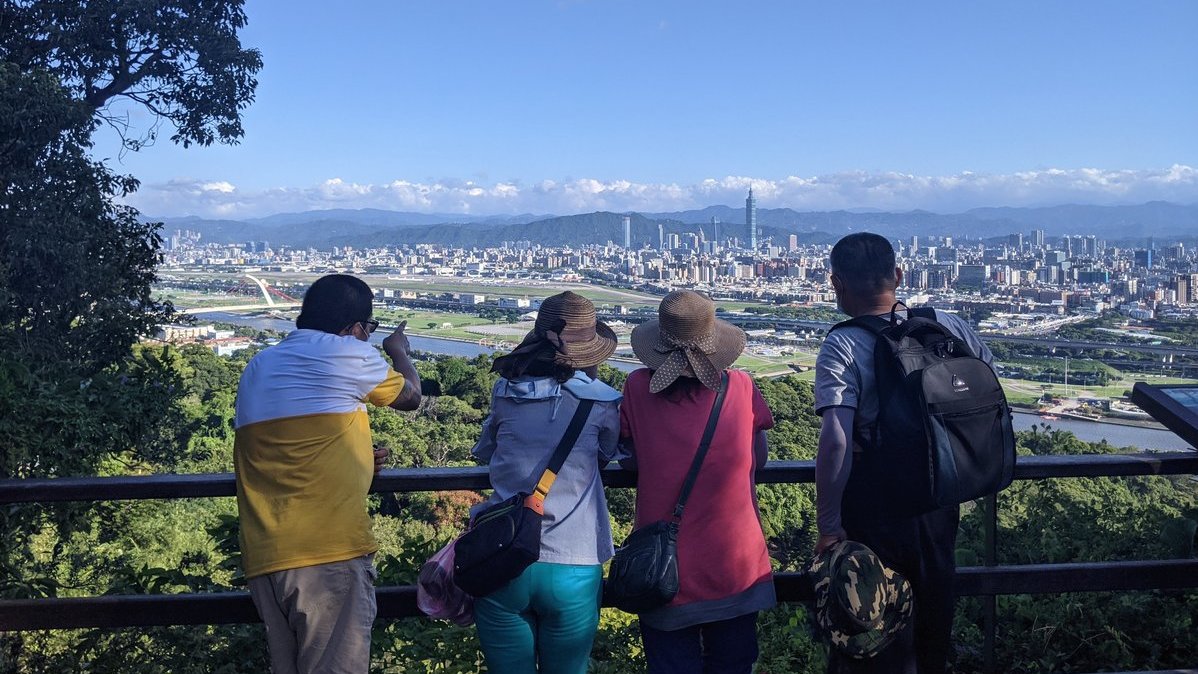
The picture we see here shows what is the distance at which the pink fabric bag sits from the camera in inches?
97.7

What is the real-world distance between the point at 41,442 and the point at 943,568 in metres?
5.06

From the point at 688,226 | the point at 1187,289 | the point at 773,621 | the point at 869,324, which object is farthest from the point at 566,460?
the point at 688,226

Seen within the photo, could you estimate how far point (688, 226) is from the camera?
5234 centimetres

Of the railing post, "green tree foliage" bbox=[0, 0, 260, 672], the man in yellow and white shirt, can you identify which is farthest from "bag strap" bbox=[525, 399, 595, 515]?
"green tree foliage" bbox=[0, 0, 260, 672]

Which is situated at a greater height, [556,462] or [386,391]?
[386,391]

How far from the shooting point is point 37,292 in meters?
A: 9.25

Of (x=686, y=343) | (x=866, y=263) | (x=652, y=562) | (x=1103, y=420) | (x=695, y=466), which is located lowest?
(x=1103, y=420)

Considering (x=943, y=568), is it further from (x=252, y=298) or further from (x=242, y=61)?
(x=252, y=298)

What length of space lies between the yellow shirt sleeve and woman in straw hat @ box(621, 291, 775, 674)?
0.62m

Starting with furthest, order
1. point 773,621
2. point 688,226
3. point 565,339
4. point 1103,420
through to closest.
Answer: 1. point 688,226
2. point 1103,420
3. point 773,621
4. point 565,339

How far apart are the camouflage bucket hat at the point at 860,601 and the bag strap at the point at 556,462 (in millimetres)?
705

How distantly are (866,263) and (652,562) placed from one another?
3.11 ft

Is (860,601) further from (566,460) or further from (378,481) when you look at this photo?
(378,481)

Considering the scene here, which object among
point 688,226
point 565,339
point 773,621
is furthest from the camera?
point 688,226
